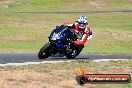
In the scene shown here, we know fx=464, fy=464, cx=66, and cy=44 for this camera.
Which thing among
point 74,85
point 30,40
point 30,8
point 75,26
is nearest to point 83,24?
point 75,26

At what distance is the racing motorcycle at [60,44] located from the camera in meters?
19.6

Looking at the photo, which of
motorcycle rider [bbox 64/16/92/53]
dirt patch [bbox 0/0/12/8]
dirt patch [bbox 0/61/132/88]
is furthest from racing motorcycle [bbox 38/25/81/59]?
dirt patch [bbox 0/0/12/8]

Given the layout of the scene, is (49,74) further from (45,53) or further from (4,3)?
(4,3)

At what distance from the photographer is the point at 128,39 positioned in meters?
36.0

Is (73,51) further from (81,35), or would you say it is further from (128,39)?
(128,39)

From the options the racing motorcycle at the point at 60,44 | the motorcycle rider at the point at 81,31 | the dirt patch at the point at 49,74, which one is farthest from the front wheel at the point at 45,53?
the dirt patch at the point at 49,74

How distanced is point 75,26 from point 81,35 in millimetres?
496

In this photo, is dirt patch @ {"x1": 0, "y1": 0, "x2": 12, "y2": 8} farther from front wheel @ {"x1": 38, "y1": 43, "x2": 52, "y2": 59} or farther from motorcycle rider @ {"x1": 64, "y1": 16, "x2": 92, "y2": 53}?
front wheel @ {"x1": 38, "y1": 43, "x2": 52, "y2": 59}

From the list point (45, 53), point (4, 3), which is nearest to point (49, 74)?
point (45, 53)

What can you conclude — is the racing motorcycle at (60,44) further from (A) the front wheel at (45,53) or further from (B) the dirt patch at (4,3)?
(B) the dirt patch at (4,3)

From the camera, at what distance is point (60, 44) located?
19.7 metres

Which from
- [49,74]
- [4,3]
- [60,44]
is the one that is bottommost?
[4,3]

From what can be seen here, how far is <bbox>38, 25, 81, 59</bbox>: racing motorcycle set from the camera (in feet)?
64.3

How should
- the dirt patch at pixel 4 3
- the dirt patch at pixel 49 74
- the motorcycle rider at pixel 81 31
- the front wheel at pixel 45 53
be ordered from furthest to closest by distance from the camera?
the dirt patch at pixel 4 3 < the motorcycle rider at pixel 81 31 < the front wheel at pixel 45 53 < the dirt patch at pixel 49 74
